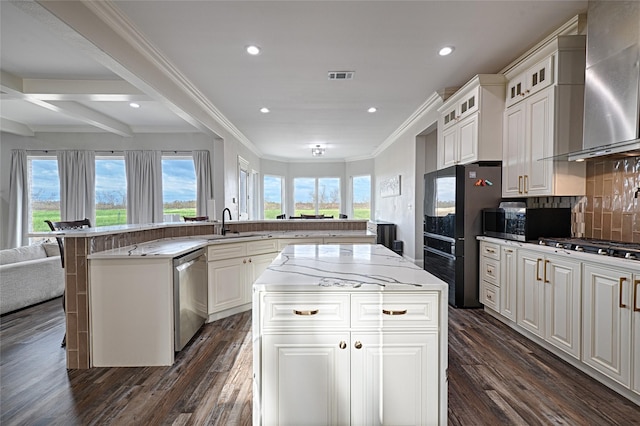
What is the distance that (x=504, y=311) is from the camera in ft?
9.99

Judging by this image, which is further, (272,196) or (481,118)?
(272,196)

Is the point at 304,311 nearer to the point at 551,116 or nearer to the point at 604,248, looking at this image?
the point at 604,248

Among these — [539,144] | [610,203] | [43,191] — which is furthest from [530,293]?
[43,191]

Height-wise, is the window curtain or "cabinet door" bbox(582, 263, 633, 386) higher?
the window curtain

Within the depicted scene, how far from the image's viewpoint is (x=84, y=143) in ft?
20.6

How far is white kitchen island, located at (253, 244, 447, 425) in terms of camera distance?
139 centimetres

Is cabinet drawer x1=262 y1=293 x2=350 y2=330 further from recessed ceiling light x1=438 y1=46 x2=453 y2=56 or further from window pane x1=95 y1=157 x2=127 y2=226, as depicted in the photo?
window pane x1=95 y1=157 x2=127 y2=226

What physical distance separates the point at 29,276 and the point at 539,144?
19.3 feet

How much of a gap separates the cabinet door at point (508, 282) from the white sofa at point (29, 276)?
5470 mm

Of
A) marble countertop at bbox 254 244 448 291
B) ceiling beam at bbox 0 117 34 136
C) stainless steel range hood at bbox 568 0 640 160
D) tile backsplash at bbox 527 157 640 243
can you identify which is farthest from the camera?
ceiling beam at bbox 0 117 34 136

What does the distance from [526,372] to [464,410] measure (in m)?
0.79

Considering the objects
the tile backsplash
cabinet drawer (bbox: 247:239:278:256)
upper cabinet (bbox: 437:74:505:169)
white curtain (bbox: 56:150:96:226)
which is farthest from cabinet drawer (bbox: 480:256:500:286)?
white curtain (bbox: 56:150:96:226)

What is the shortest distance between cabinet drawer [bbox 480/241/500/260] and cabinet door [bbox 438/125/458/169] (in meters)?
1.18

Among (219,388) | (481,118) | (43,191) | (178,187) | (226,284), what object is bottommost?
(219,388)
